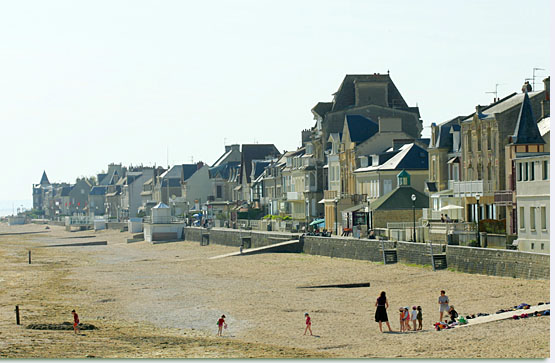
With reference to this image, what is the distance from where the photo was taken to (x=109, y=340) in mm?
29234

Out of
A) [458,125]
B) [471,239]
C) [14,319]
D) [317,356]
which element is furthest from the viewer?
[458,125]

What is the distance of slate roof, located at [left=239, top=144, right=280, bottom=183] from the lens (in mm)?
118438

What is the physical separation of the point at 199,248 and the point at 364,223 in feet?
71.4

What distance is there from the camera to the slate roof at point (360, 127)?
250 feet

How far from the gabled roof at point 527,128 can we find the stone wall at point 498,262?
215 inches

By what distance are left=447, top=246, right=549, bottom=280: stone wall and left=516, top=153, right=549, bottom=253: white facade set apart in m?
1.26

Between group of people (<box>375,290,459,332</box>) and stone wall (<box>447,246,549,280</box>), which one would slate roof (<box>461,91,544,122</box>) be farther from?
group of people (<box>375,290,459,332</box>)

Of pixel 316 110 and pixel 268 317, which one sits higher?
pixel 316 110

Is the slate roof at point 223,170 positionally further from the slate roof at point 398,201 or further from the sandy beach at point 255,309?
the slate roof at point 398,201

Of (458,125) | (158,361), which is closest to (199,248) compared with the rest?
(458,125)

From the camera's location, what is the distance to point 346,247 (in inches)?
2223

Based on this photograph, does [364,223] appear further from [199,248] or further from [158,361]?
[158,361]

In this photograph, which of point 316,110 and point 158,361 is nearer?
point 158,361

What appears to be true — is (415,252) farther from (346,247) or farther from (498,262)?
(346,247)
